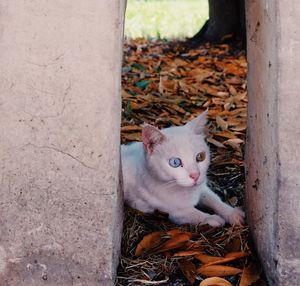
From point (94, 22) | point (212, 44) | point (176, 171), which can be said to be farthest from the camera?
point (212, 44)

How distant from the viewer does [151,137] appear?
12.3 feet

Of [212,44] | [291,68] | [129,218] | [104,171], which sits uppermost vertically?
[212,44]

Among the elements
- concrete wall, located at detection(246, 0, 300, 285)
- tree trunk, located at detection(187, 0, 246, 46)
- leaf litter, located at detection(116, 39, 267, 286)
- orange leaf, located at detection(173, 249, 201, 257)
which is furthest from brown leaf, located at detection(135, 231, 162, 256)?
tree trunk, located at detection(187, 0, 246, 46)

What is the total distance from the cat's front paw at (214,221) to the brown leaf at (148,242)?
302 millimetres

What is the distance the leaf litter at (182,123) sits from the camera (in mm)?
3381

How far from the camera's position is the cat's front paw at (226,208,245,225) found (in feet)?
12.4

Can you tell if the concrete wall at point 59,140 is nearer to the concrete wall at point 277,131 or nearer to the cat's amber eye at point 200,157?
the concrete wall at point 277,131

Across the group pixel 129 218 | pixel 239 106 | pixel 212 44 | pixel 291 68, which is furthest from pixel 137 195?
pixel 212 44

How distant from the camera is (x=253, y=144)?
3.44 m

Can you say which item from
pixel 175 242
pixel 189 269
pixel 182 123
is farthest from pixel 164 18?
pixel 189 269

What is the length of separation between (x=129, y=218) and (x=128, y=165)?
1.08ft

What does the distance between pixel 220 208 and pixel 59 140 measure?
1246 mm

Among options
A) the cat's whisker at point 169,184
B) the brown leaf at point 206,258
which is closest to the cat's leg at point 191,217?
the cat's whisker at point 169,184

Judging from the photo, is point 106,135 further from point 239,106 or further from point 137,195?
point 239,106
